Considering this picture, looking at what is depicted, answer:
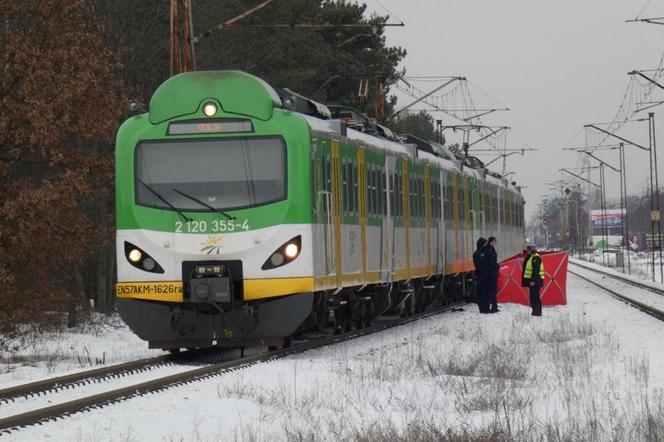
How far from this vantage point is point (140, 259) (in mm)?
17641

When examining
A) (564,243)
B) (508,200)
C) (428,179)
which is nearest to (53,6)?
(428,179)

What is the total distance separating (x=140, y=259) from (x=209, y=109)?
211cm

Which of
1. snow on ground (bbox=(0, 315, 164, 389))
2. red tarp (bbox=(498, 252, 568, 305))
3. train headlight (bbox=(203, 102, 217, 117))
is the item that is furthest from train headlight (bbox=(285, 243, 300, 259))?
red tarp (bbox=(498, 252, 568, 305))

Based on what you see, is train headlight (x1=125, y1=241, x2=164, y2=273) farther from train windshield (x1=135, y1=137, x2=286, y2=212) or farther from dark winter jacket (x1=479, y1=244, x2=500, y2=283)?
dark winter jacket (x1=479, y1=244, x2=500, y2=283)

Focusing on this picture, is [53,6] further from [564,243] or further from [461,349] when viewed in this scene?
[564,243]

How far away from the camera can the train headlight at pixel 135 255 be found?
57.9 ft

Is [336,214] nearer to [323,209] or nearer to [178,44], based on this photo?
[323,209]

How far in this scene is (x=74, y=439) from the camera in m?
10.2

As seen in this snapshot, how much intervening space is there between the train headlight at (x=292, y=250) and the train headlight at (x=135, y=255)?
1.87m

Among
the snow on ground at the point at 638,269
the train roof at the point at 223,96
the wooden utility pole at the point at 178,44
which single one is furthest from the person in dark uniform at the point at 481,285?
the snow on ground at the point at 638,269

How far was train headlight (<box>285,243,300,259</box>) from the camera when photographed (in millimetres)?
17422

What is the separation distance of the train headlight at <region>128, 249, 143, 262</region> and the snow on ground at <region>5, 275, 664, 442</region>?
2359mm

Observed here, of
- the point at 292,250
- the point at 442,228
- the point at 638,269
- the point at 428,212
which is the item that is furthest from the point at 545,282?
the point at 638,269

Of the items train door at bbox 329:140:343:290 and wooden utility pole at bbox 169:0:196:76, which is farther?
wooden utility pole at bbox 169:0:196:76
